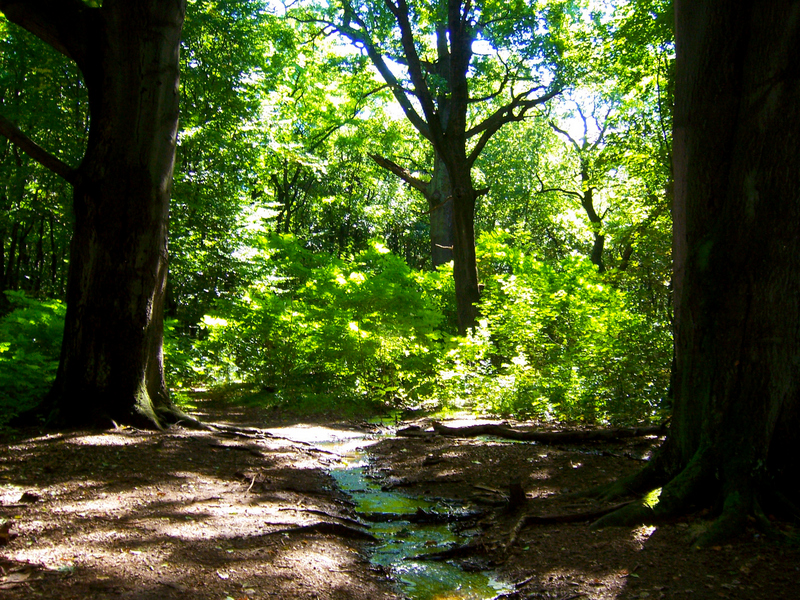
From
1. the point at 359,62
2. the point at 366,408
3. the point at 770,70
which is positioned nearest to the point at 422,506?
the point at 770,70

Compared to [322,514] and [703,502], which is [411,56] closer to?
[322,514]

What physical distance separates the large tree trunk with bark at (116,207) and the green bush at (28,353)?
2.03 feet

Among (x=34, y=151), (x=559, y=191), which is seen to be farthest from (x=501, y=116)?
(x=559, y=191)

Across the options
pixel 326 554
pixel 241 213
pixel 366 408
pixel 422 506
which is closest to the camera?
pixel 326 554

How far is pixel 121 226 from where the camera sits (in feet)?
23.7

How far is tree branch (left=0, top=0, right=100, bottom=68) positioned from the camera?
7309 mm

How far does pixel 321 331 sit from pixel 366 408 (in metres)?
1.94

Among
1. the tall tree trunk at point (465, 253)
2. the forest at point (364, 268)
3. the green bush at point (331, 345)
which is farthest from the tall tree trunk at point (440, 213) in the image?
the green bush at point (331, 345)

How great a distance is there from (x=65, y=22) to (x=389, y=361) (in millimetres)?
8490

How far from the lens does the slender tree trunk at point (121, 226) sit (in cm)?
706

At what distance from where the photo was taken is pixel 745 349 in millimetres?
4297

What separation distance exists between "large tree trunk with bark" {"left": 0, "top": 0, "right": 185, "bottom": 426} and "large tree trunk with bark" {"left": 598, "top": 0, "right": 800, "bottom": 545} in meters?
5.65

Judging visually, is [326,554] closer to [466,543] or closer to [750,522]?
[466,543]

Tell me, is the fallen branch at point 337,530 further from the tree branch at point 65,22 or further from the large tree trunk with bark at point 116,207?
the tree branch at point 65,22
